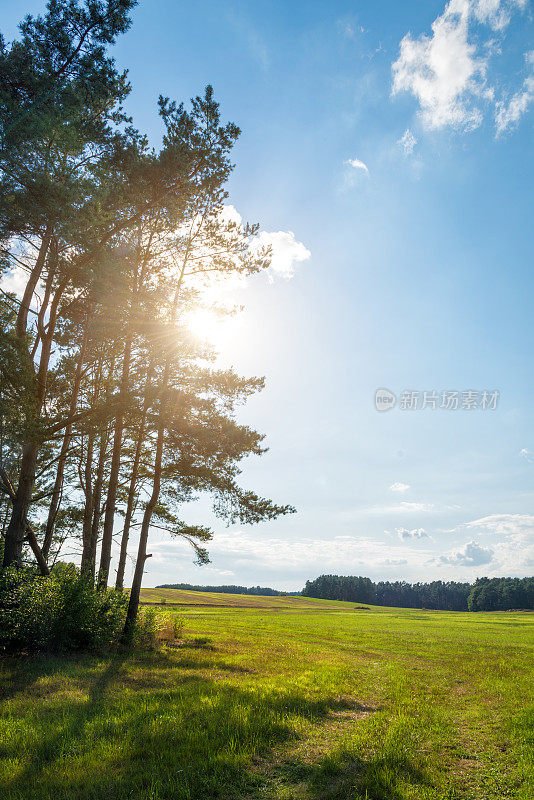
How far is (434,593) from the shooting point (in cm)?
16550

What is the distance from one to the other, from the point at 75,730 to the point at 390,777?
201 inches

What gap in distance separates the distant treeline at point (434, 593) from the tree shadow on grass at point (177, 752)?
147 metres

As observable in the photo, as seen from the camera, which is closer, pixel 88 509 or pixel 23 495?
pixel 23 495

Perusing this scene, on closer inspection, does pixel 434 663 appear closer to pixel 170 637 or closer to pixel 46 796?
pixel 170 637

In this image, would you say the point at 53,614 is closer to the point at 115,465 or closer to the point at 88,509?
the point at 115,465

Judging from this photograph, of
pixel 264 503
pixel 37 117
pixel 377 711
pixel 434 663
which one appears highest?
pixel 37 117

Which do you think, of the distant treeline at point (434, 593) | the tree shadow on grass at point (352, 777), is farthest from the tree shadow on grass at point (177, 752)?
the distant treeline at point (434, 593)

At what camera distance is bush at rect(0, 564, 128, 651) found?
13.8 m

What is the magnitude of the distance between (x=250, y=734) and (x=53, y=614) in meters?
9.86

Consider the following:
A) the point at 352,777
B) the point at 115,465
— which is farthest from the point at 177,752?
the point at 115,465

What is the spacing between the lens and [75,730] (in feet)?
24.2

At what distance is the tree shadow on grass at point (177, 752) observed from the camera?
565 centimetres

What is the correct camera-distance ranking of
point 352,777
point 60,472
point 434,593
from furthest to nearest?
point 434,593 < point 60,472 < point 352,777

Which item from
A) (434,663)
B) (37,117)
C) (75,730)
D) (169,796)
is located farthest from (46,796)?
(434,663)
